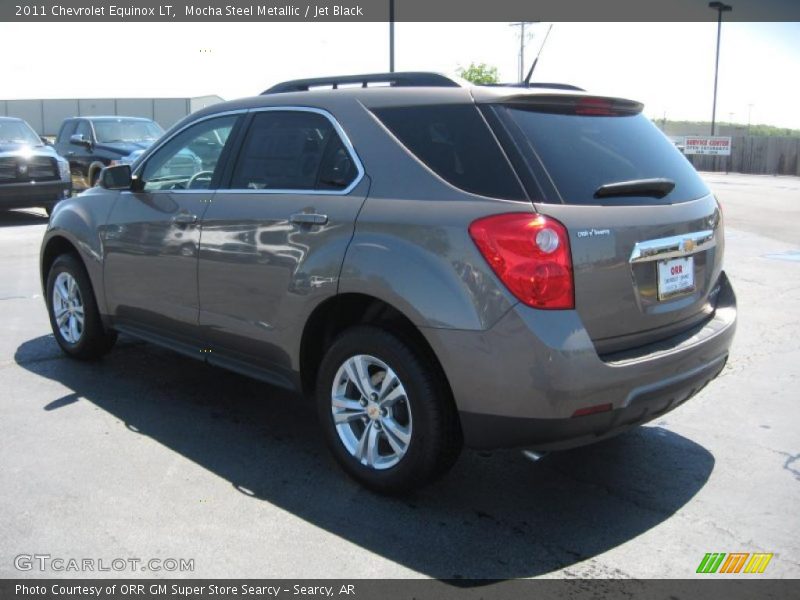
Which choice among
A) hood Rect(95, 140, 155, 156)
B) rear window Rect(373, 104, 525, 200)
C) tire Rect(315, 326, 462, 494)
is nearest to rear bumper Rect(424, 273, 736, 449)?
tire Rect(315, 326, 462, 494)

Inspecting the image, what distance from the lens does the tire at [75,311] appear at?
18.8 feet

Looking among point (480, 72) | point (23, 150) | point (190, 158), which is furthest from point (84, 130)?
point (480, 72)

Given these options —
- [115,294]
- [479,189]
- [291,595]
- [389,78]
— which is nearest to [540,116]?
[479,189]

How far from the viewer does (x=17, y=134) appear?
15281 millimetres

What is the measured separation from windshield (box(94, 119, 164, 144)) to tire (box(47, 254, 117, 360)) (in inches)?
491

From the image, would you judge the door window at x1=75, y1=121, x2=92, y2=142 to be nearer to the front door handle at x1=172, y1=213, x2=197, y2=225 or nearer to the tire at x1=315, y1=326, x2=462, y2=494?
the front door handle at x1=172, y1=213, x2=197, y2=225

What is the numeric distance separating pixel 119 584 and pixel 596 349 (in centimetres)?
207

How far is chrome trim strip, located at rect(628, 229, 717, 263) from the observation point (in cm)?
351

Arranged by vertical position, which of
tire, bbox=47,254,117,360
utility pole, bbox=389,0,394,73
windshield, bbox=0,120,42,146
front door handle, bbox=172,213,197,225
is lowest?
tire, bbox=47,254,117,360

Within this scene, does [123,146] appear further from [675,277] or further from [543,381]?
[543,381]

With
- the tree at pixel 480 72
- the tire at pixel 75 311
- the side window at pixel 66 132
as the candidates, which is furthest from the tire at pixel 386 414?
the tree at pixel 480 72

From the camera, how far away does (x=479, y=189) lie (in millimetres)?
3477
